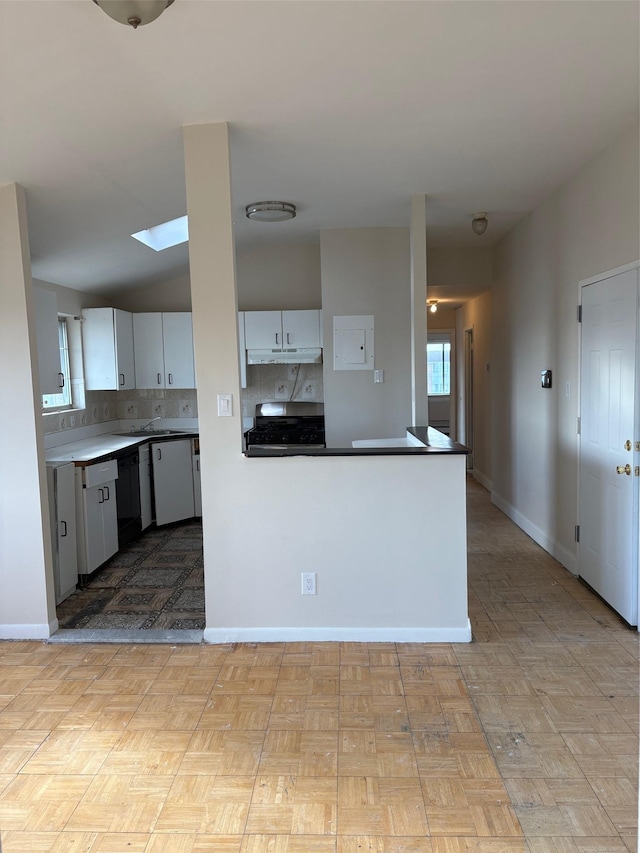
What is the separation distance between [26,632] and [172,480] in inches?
89.7

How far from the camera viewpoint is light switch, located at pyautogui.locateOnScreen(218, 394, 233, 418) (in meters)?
3.02

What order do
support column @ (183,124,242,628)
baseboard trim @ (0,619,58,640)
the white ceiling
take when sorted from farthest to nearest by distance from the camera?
baseboard trim @ (0,619,58,640)
support column @ (183,124,242,628)
the white ceiling

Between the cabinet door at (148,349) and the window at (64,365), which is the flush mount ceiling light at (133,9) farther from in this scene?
the cabinet door at (148,349)

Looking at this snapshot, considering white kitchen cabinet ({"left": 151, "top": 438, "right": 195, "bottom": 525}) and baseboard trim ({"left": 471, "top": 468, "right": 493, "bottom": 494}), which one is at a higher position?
white kitchen cabinet ({"left": 151, "top": 438, "right": 195, "bottom": 525})

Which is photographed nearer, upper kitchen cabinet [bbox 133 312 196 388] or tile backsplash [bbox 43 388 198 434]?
upper kitchen cabinet [bbox 133 312 196 388]

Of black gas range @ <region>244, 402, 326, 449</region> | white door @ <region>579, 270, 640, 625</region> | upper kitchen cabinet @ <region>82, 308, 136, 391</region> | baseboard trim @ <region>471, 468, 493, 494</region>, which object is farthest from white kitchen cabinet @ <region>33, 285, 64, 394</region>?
baseboard trim @ <region>471, 468, 493, 494</region>

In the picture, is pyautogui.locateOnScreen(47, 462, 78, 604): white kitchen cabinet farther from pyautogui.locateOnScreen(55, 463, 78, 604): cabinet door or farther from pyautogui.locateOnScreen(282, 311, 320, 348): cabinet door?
pyautogui.locateOnScreen(282, 311, 320, 348): cabinet door

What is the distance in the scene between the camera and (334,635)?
3119 mm

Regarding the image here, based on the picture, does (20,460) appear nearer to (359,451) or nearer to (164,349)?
(359,451)

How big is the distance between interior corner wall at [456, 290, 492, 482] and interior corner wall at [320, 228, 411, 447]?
153 cm

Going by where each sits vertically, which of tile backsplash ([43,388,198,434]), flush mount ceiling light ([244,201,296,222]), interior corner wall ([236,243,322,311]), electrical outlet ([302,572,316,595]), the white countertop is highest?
flush mount ceiling light ([244,201,296,222])

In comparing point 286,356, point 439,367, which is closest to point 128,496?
point 286,356

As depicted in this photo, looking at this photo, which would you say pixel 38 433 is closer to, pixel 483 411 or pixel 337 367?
pixel 337 367

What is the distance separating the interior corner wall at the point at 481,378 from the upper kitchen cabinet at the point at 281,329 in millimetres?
2032
